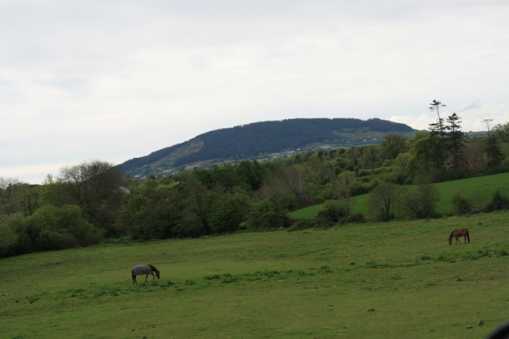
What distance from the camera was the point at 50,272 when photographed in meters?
48.8

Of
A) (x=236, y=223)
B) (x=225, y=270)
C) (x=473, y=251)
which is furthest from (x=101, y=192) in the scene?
(x=473, y=251)

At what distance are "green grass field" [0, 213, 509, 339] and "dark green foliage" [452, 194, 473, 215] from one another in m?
17.3

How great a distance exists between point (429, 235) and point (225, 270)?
61.5ft

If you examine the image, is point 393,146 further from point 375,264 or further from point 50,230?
point 375,264

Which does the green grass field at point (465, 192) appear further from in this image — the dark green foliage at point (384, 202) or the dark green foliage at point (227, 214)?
the dark green foliage at point (227, 214)

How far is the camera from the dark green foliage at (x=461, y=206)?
212 feet

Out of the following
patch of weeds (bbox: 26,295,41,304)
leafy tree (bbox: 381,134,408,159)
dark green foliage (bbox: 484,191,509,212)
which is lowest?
patch of weeds (bbox: 26,295,41,304)

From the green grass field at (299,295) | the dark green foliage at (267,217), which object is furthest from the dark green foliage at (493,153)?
the green grass field at (299,295)

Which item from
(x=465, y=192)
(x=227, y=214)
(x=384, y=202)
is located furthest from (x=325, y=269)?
→ (x=227, y=214)

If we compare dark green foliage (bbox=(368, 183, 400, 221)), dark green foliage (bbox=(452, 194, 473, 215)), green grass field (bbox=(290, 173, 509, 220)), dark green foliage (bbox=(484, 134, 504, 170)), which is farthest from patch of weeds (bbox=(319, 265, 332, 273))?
dark green foliage (bbox=(484, 134, 504, 170))

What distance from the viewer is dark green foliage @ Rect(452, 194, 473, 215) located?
64500 mm

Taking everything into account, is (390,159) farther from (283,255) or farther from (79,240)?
(283,255)

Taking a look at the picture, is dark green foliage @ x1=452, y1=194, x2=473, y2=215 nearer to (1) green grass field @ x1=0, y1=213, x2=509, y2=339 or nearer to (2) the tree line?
(2) the tree line

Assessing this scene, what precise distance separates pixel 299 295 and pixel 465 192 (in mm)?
54346
